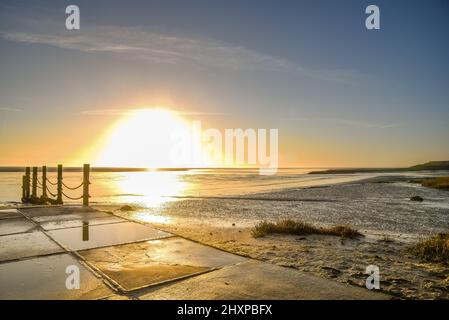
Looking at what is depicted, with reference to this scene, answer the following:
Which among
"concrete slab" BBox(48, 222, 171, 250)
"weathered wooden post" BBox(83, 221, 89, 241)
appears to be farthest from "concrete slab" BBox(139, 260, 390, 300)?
"weathered wooden post" BBox(83, 221, 89, 241)

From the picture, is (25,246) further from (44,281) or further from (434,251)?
(434,251)

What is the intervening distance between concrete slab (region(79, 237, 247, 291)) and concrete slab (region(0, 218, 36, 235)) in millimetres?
3230

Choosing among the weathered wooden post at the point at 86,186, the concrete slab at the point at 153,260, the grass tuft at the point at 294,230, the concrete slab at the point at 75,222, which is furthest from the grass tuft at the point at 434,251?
the weathered wooden post at the point at 86,186

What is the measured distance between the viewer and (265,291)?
3.55m

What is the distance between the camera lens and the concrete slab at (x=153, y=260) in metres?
4.05

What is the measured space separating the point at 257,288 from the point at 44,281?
276 cm

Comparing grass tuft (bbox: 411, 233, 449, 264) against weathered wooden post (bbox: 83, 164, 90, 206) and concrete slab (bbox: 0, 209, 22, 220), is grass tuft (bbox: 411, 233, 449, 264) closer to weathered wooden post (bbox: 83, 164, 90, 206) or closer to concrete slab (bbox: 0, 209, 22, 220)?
concrete slab (bbox: 0, 209, 22, 220)

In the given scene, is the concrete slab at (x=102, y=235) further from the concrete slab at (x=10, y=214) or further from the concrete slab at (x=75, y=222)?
the concrete slab at (x=10, y=214)

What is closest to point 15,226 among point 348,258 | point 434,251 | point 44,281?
point 44,281

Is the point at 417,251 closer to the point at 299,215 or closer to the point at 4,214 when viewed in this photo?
the point at 299,215

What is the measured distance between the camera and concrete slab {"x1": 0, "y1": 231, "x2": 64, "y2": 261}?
521cm

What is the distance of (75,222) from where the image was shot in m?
8.50

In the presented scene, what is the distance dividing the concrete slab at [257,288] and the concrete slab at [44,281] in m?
0.75
